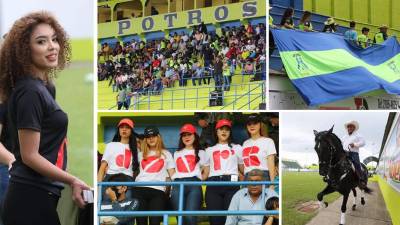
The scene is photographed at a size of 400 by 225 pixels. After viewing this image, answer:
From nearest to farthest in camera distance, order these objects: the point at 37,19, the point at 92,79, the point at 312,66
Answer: the point at 37,19, the point at 92,79, the point at 312,66

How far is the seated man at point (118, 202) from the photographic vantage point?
3.00 m

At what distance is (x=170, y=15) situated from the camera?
3.06 metres

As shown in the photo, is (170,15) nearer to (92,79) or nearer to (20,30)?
(92,79)

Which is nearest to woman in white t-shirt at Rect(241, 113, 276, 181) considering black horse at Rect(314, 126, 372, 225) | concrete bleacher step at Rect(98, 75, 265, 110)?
concrete bleacher step at Rect(98, 75, 265, 110)

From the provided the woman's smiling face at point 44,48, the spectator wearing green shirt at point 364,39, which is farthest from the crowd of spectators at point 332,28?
the woman's smiling face at point 44,48

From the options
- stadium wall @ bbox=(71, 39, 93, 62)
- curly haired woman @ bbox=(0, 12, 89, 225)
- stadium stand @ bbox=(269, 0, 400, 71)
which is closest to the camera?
curly haired woman @ bbox=(0, 12, 89, 225)

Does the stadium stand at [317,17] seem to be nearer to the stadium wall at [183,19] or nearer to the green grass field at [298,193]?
the stadium wall at [183,19]

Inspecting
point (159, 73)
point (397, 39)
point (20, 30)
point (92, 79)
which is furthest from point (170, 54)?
point (397, 39)

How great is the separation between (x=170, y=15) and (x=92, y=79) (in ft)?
1.76

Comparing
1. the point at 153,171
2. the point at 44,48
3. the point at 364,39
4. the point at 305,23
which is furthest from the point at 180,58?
the point at 364,39

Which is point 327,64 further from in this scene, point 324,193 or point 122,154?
point 122,154

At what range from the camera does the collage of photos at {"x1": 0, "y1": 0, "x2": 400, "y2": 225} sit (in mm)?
2971

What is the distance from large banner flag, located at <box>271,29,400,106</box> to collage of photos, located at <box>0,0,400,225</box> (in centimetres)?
1

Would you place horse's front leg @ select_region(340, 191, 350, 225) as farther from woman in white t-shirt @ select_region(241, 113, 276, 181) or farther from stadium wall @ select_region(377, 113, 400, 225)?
woman in white t-shirt @ select_region(241, 113, 276, 181)
